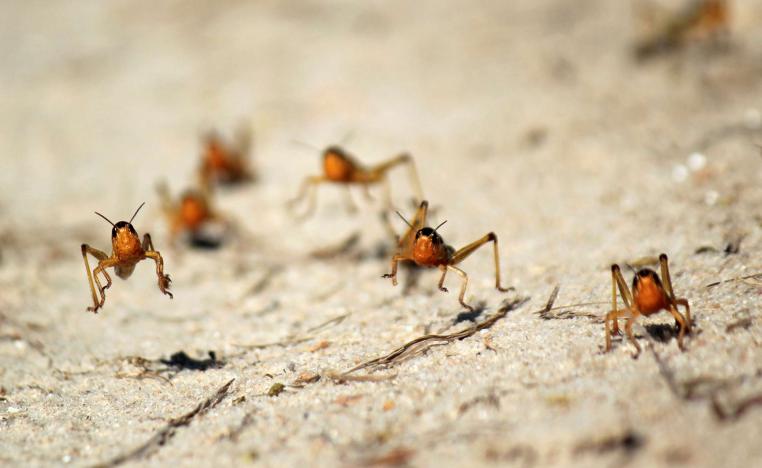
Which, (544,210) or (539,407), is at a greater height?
(544,210)

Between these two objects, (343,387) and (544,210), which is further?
(544,210)

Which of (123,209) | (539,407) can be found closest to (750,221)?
(539,407)

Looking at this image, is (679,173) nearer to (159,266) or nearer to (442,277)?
(442,277)

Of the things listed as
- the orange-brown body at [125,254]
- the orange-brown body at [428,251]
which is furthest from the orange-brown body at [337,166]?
the orange-brown body at [125,254]

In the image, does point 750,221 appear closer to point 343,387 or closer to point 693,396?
point 693,396

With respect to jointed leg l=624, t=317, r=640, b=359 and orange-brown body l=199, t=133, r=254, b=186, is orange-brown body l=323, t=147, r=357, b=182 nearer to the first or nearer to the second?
orange-brown body l=199, t=133, r=254, b=186

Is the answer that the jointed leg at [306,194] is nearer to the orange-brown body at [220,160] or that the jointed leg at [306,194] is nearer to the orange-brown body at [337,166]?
the orange-brown body at [337,166]

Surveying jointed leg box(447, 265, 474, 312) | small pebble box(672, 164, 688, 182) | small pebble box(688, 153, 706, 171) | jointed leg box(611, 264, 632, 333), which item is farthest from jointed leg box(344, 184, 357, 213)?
jointed leg box(611, 264, 632, 333)

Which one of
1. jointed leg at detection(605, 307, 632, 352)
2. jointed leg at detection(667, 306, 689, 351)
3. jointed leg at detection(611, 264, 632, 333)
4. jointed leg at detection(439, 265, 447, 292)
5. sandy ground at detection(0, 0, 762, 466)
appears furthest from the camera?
jointed leg at detection(439, 265, 447, 292)

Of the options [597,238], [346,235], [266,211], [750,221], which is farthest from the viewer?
[266,211]
